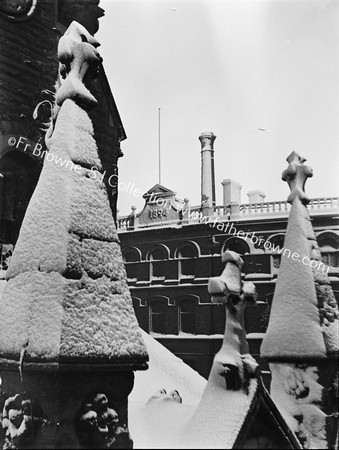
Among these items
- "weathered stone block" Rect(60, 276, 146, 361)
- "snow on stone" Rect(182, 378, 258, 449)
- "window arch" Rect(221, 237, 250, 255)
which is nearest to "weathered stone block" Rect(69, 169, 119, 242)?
"weathered stone block" Rect(60, 276, 146, 361)

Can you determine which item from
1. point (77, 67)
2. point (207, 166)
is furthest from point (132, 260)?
→ point (77, 67)

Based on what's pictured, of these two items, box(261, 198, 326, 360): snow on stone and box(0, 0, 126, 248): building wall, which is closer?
box(261, 198, 326, 360): snow on stone

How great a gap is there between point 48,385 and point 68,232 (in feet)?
3.01

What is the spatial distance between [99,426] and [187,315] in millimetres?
20271

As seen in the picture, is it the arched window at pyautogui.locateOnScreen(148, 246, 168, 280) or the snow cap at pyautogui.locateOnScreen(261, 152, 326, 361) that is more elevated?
the arched window at pyautogui.locateOnScreen(148, 246, 168, 280)

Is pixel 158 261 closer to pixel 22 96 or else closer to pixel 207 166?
pixel 207 166

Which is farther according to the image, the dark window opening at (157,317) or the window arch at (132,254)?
the window arch at (132,254)

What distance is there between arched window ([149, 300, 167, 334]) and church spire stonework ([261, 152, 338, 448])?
18174 mm

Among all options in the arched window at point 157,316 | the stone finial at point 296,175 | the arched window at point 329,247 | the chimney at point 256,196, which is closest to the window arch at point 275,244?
the arched window at point 329,247

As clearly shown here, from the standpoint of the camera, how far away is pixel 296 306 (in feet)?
16.3

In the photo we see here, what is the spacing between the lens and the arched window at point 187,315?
22.4 m

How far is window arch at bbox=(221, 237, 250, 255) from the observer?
2231 cm

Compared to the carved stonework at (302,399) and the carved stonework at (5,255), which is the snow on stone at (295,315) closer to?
the carved stonework at (302,399)

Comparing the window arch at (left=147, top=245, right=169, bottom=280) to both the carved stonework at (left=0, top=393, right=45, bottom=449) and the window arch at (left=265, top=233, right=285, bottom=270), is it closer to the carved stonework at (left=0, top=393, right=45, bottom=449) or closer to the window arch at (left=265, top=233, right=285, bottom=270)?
the window arch at (left=265, top=233, right=285, bottom=270)
